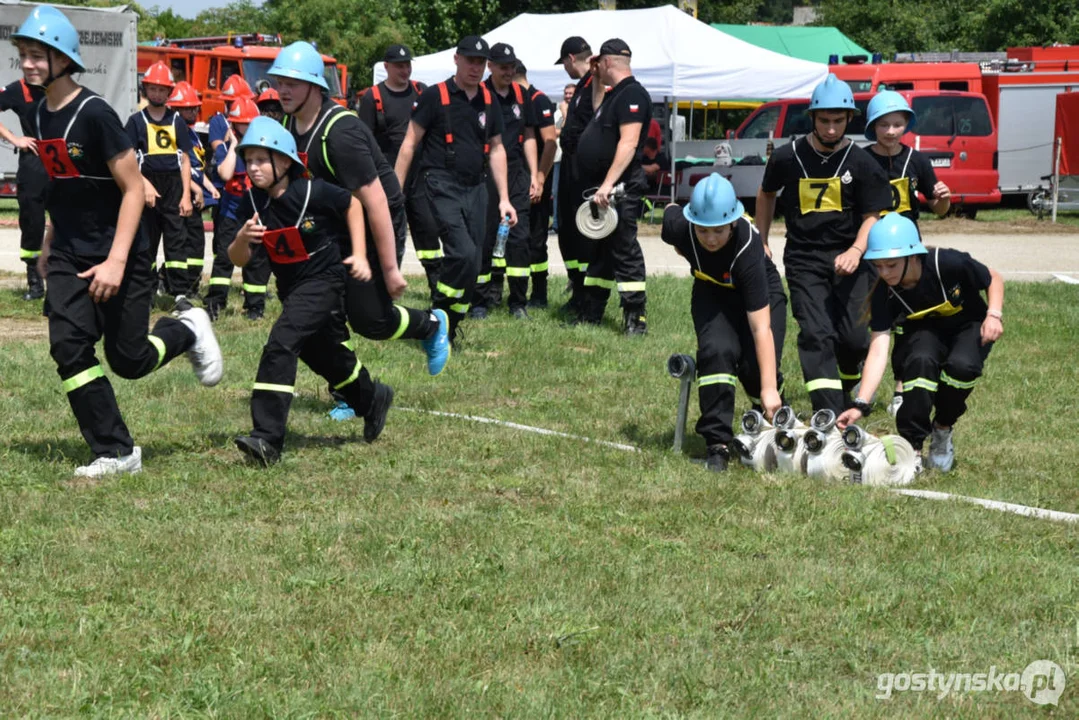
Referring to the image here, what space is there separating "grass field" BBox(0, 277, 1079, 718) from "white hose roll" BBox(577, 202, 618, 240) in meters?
2.76

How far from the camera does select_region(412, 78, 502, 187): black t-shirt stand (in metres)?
9.73

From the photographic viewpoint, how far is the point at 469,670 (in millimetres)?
4098

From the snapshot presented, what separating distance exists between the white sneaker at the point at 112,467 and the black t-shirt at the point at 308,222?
1.10 m

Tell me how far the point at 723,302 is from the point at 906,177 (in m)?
1.95

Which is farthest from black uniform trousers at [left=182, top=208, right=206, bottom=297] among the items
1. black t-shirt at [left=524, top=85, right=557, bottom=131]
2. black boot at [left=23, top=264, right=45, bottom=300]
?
black t-shirt at [left=524, top=85, right=557, bottom=131]

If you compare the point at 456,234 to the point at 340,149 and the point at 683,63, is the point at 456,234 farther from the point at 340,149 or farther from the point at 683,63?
the point at 683,63

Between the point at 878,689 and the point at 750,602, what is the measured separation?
0.76m

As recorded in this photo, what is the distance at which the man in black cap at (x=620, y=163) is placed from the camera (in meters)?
10.4

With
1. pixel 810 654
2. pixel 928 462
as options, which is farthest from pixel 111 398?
pixel 928 462

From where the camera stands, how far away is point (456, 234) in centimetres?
949

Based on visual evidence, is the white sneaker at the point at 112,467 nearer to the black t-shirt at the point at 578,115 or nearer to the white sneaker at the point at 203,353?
the white sneaker at the point at 203,353

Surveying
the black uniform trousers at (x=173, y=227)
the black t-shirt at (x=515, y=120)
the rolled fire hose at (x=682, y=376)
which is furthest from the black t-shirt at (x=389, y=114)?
the rolled fire hose at (x=682, y=376)

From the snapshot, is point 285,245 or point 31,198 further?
point 31,198

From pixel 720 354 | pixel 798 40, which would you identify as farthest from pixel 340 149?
pixel 798 40
